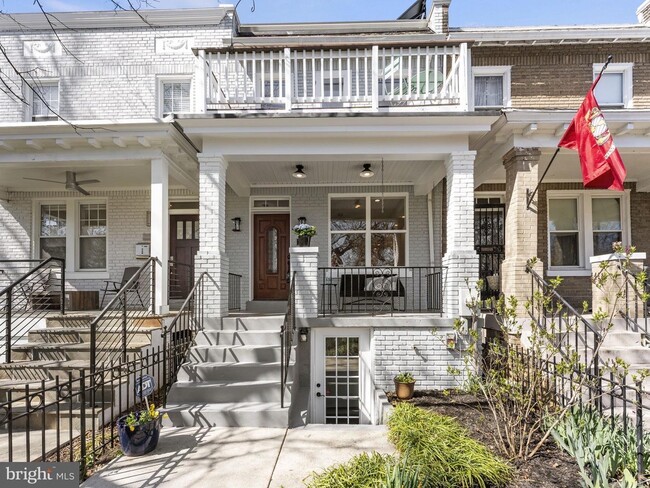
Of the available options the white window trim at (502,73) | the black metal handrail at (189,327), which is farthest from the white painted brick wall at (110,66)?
the white window trim at (502,73)

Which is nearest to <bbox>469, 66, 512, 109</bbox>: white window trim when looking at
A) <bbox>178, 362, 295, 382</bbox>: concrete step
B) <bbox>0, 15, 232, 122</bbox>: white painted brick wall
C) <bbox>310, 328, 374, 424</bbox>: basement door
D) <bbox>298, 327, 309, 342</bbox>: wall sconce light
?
<bbox>0, 15, 232, 122</bbox>: white painted brick wall

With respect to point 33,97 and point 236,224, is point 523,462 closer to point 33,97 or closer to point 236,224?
point 236,224

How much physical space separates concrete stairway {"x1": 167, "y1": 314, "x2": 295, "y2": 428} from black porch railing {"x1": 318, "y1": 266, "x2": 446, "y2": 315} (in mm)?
2084

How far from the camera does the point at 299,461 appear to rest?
413cm

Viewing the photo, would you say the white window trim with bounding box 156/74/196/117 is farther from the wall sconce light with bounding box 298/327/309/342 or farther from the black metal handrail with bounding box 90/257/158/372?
the wall sconce light with bounding box 298/327/309/342

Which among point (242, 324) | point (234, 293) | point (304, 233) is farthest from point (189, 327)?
point (234, 293)

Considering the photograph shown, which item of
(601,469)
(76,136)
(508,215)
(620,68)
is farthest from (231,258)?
(620,68)

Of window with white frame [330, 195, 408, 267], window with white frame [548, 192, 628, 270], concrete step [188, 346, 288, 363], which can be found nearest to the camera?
concrete step [188, 346, 288, 363]

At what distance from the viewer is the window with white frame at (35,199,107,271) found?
32.0ft

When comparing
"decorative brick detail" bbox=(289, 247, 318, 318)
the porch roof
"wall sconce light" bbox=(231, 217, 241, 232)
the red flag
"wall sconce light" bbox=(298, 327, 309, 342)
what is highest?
the porch roof

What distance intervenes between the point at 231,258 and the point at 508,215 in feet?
19.9

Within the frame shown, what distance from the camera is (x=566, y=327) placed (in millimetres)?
4367

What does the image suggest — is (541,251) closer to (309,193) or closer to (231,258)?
(309,193)

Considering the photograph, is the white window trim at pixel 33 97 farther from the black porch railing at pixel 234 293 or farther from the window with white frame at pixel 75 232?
the black porch railing at pixel 234 293
